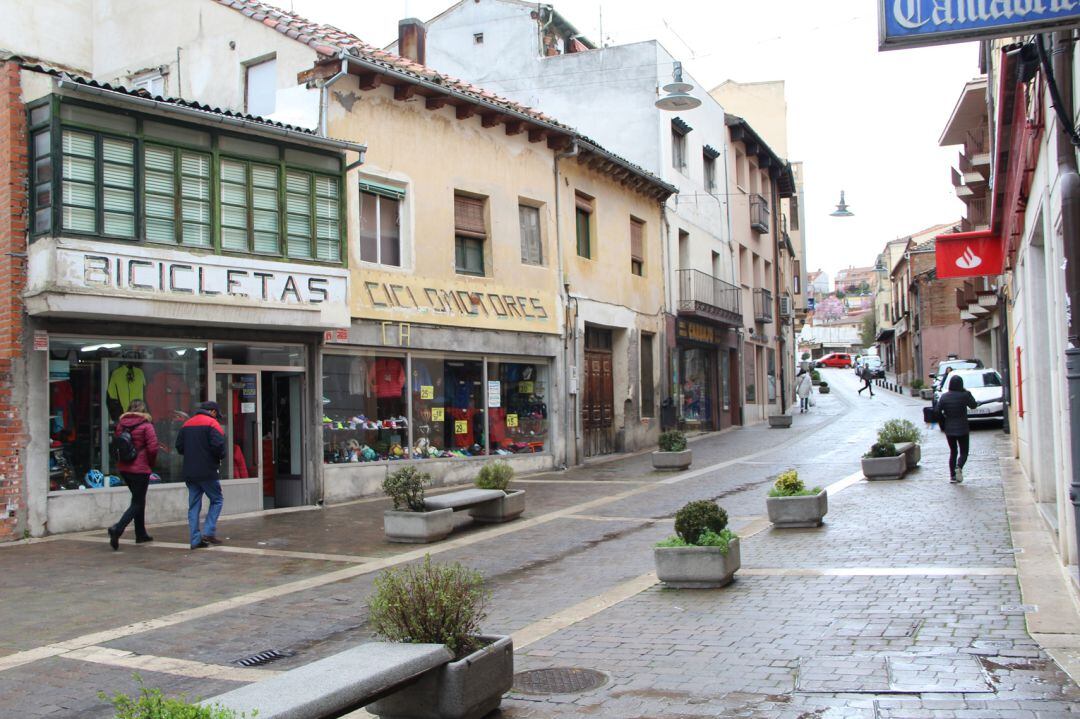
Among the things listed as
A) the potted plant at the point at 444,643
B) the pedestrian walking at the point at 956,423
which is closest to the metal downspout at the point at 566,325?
the pedestrian walking at the point at 956,423

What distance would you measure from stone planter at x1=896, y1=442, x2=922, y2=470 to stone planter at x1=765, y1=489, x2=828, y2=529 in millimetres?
5296

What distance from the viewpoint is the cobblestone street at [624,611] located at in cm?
549

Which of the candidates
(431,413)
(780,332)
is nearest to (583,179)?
(431,413)

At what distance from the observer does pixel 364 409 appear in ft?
54.1

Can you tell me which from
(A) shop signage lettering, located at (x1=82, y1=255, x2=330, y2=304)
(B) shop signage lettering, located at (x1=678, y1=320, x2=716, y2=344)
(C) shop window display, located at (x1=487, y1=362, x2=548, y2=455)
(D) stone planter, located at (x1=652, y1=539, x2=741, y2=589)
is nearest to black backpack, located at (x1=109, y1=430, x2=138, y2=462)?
(A) shop signage lettering, located at (x1=82, y1=255, x2=330, y2=304)

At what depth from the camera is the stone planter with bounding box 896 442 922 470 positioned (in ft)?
53.0

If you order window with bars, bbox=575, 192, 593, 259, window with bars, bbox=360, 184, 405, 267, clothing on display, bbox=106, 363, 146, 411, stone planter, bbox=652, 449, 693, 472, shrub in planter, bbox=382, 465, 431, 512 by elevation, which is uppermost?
window with bars, bbox=575, 192, 593, 259

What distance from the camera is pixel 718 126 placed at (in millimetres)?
32594

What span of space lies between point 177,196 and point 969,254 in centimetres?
1183

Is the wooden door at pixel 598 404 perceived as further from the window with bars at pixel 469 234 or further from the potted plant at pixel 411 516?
the potted plant at pixel 411 516

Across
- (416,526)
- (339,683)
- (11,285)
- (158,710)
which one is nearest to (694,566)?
(416,526)

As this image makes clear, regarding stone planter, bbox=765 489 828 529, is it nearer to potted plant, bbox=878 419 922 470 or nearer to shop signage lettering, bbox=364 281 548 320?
potted plant, bbox=878 419 922 470

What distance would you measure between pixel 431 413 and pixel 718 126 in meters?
19.0

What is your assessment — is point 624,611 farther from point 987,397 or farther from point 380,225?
point 987,397
